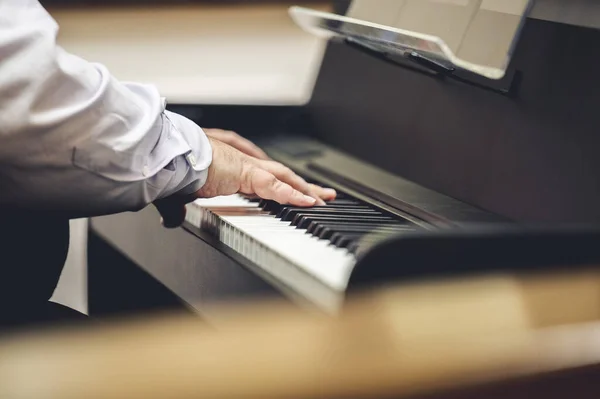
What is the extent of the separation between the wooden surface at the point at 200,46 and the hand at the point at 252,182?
651 mm

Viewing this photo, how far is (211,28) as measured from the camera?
6.62 feet

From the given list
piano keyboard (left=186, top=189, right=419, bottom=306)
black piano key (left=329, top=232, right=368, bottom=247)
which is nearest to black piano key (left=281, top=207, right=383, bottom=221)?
piano keyboard (left=186, top=189, right=419, bottom=306)

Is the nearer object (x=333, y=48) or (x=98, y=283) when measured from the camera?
(x=333, y=48)

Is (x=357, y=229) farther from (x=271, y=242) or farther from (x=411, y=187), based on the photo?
(x=411, y=187)

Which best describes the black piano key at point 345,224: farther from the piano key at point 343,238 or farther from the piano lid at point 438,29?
the piano lid at point 438,29

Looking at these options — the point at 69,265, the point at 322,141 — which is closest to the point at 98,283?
the point at 69,265

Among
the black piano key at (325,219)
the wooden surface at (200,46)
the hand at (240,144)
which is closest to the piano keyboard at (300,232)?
the black piano key at (325,219)

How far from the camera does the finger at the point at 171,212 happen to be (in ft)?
3.99

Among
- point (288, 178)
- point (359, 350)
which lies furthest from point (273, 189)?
point (359, 350)

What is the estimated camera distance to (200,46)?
201 cm

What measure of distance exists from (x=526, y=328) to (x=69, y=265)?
166 cm

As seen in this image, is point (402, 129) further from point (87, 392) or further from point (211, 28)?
point (87, 392)

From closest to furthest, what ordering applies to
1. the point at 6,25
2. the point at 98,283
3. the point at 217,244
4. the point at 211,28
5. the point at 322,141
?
1. the point at 6,25
2. the point at 217,244
3. the point at 322,141
4. the point at 98,283
5. the point at 211,28

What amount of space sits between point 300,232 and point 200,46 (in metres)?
1.07
